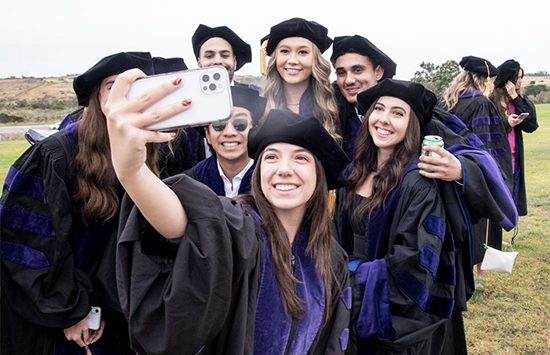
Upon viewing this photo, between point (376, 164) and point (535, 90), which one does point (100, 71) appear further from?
point (535, 90)

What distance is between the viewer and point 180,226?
4.84ft

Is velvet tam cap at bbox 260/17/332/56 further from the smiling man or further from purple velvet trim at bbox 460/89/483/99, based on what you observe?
purple velvet trim at bbox 460/89/483/99

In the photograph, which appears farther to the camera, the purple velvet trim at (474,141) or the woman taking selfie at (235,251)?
the purple velvet trim at (474,141)

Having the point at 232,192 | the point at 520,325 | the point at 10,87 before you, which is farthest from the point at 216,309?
the point at 10,87

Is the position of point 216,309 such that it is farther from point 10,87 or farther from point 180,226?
point 10,87

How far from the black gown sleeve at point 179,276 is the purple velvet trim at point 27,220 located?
1.11 m

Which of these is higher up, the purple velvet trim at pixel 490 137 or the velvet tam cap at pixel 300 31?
the velvet tam cap at pixel 300 31

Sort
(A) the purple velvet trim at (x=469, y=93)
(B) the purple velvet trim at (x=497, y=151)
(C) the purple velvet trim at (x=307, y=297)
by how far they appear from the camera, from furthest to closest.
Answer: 1. (B) the purple velvet trim at (x=497, y=151)
2. (A) the purple velvet trim at (x=469, y=93)
3. (C) the purple velvet trim at (x=307, y=297)

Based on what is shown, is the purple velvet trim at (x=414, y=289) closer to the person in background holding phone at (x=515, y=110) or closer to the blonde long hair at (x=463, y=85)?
the blonde long hair at (x=463, y=85)

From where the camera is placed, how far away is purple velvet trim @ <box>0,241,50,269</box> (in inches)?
94.1

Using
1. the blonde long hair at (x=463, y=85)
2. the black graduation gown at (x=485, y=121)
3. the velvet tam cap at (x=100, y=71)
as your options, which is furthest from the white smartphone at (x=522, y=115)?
the velvet tam cap at (x=100, y=71)

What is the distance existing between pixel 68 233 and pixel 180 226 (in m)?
1.24

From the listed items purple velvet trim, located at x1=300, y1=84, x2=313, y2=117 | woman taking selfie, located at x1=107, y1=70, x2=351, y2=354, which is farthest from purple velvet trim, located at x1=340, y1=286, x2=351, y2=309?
purple velvet trim, located at x1=300, y1=84, x2=313, y2=117

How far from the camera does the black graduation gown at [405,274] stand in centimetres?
254
